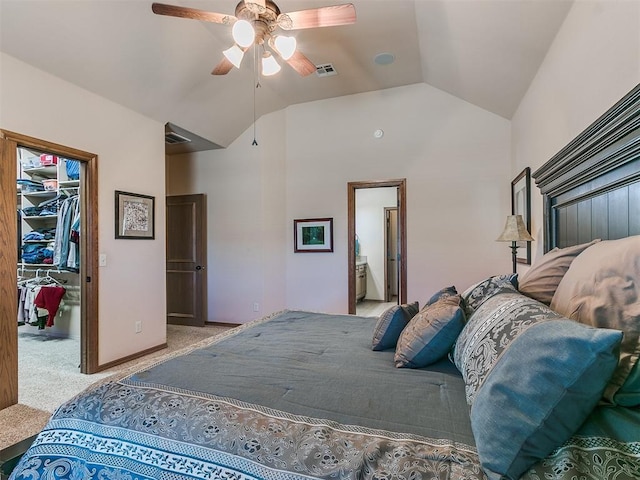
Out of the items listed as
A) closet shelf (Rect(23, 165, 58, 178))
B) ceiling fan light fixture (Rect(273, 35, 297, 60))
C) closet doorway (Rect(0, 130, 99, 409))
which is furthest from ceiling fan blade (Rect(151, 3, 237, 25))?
closet shelf (Rect(23, 165, 58, 178))

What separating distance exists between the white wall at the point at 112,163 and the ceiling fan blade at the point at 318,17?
2.07 meters

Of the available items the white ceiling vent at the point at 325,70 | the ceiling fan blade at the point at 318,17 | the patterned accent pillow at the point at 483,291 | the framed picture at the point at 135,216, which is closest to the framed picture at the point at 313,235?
the white ceiling vent at the point at 325,70

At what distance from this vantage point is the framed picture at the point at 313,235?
496 centimetres

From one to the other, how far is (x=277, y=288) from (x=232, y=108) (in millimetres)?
2552

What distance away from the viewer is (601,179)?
1656mm

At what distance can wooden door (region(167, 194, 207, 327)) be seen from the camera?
17.3ft

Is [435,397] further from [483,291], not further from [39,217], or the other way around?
[39,217]

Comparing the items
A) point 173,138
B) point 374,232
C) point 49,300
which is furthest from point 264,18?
point 374,232

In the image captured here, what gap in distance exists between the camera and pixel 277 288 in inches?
201

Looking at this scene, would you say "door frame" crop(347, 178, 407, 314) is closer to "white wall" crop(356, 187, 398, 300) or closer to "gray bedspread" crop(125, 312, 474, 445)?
"white wall" crop(356, 187, 398, 300)

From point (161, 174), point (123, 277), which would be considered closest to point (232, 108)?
point (161, 174)

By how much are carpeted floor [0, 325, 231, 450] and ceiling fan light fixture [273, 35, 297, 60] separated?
2078mm

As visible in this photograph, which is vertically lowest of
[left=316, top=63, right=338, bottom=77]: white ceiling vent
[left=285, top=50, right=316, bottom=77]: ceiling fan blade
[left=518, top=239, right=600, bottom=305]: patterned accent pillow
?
[left=518, top=239, right=600, bottom=305]: patterned accent pillow

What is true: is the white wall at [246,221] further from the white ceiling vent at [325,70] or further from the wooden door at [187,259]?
the white ceiling vent at [325,70]
